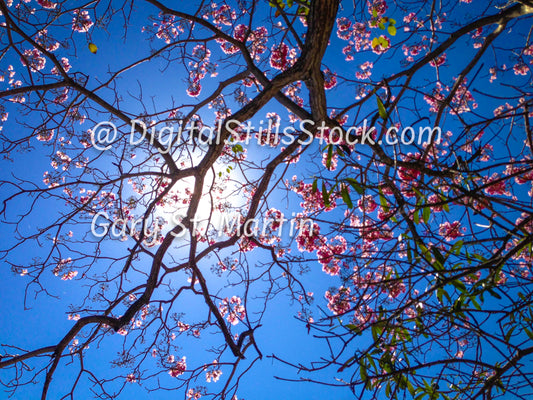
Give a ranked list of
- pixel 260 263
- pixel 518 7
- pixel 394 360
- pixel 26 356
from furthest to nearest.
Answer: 1. pixel 260 263
2. pixel 518 7
3. pixel 26 356
4. pixel 394 360

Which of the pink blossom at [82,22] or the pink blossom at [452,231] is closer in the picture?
the pink blossom at [452,231]

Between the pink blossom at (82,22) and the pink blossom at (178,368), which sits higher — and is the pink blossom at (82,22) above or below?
above

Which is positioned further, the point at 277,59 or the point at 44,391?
the point at 277,59

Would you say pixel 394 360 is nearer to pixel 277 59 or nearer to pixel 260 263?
pixel 260 263

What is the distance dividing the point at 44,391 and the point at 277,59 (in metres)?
3.85

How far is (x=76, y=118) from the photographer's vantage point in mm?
3590

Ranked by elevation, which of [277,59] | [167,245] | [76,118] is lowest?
[167,245]

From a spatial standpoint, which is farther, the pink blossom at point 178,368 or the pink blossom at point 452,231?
the pink blossom at point 178,368

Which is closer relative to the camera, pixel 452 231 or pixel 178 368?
pixel 452 231

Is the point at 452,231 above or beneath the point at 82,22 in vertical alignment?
beneath

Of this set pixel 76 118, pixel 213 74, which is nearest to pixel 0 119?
pixel 76 118

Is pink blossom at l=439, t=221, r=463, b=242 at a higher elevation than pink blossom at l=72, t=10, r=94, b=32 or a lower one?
lower

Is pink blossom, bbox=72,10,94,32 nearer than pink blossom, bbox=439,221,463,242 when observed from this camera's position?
No

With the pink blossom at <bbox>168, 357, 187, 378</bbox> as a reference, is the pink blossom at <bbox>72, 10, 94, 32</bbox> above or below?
above
